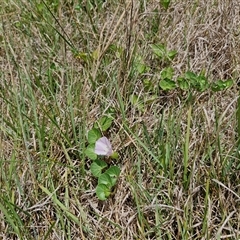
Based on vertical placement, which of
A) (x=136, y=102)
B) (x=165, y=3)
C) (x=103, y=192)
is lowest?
(x=103, y=192)

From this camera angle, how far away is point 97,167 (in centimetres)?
141

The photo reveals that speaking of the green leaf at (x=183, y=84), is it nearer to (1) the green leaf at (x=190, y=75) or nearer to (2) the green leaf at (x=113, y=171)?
(1) the green leaf at (x=190, y=75)

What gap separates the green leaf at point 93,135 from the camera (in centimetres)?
146

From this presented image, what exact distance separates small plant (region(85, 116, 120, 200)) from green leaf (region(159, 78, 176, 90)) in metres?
0.23

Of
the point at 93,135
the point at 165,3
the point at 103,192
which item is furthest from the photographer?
the point at 165,3

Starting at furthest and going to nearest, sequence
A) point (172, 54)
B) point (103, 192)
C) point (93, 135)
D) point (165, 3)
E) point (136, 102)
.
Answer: point (165, 3), point (172, 54), point (136, 102), point (93, 135), point (103, 192)

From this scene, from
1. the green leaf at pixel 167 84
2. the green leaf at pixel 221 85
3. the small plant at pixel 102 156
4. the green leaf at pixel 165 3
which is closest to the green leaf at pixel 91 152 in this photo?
the small plant at pixel 102 156

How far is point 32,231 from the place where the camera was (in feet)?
4.42

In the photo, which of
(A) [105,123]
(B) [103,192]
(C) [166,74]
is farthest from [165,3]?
(B) [103,192]

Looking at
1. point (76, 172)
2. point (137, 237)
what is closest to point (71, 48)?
point (76, 172)

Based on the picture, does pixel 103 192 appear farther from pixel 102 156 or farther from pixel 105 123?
pixel 105 123

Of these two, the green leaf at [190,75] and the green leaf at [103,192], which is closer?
the green leaf at [103,192]

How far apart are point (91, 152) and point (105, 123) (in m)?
0.12

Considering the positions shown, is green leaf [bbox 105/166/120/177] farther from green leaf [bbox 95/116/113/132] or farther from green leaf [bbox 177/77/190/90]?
green leaf [bbox 177/77/190/90]
